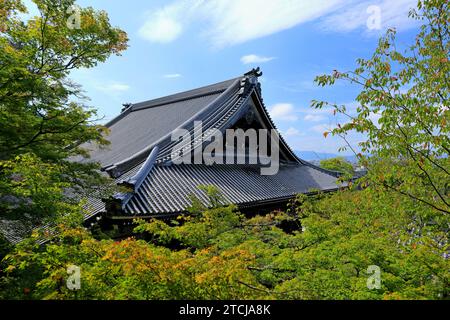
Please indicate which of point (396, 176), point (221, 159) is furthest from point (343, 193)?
point (221, 159)

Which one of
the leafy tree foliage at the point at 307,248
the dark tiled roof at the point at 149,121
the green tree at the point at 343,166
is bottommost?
the leafy tree foliage at the point at 307,248

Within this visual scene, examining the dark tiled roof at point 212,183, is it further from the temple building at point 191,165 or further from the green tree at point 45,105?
the green tree at point 45,105

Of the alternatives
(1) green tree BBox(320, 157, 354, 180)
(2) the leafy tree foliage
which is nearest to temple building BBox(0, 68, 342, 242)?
(1) green tree BBox(320, 157, 354, 180)

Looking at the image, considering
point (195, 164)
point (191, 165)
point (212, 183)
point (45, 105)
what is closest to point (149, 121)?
point (195, 164)

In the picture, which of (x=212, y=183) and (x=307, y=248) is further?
(x=212, y=183)

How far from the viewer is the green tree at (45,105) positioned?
5.00 metres

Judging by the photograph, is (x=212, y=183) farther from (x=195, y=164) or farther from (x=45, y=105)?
(x=45, y=105)

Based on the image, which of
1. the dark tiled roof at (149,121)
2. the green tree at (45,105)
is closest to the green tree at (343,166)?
the green tree at (45,105)

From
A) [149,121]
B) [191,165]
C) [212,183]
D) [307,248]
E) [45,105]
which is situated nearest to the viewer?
[307,248]

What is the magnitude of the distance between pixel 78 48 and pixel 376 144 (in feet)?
23.3

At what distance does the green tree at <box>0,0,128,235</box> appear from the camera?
197 inches

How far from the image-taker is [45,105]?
5.96 m

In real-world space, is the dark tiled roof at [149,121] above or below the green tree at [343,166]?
above
